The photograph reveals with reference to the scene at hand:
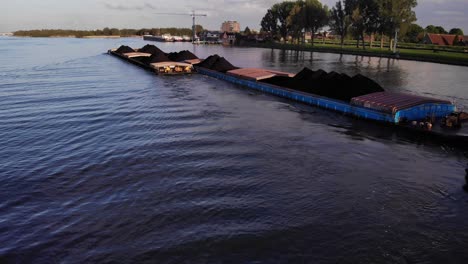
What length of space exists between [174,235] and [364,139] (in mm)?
20685

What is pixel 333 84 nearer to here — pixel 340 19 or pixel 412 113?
pixel 412 113

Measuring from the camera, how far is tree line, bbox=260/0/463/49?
383 feet

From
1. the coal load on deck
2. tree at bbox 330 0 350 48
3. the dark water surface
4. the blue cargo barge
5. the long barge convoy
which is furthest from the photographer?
tree at bbox 330 0 350 48

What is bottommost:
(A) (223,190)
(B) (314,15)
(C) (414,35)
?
(A) (223,190)

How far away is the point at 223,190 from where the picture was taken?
21094 mm

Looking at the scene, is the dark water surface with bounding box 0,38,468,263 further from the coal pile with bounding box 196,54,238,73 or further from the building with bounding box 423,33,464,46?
the building with bounding box 423,33,464,46

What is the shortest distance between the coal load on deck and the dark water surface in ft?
12.0

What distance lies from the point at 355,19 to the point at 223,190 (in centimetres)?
12292

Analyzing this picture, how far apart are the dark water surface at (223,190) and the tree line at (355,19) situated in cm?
9589

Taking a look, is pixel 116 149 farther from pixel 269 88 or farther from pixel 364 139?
pixel 269 88

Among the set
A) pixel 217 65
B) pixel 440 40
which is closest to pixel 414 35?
pixel 440 40

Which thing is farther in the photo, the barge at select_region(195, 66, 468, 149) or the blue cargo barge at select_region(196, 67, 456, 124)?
the blue cargo barge at select_region(196, 67, 456, 124)

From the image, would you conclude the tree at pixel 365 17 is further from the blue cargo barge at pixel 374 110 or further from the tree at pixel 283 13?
the blue cargo barge at pixel 374 110

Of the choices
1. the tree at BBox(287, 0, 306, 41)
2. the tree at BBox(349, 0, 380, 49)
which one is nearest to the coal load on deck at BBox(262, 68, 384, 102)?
the tree at BBox(349, 0, 380, 49)
